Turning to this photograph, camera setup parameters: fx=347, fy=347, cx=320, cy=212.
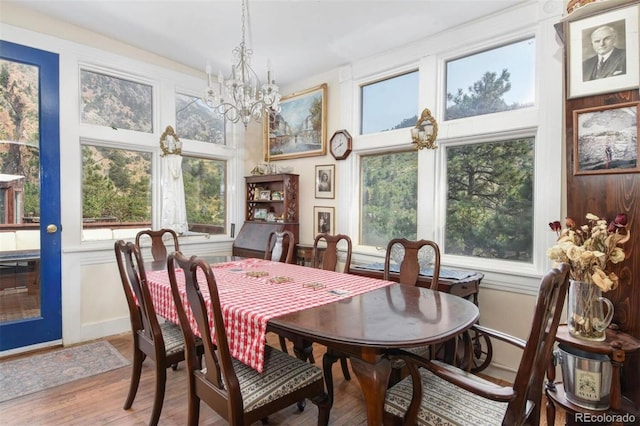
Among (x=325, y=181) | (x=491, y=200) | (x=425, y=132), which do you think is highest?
(x=425, y=132)

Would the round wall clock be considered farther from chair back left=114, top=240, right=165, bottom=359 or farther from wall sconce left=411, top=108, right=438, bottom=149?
chair back left=114, top=240, right=165, bottom=359

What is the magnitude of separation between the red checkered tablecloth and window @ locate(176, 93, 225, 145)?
2025 mm

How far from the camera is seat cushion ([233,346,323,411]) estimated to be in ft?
4.89

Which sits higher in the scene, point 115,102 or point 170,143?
point 115,102

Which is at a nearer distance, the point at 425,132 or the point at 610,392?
the point at 610,392

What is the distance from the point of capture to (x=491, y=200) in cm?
295

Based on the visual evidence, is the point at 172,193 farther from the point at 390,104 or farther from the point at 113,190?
the point at 390,104

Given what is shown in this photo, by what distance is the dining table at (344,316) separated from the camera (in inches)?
52.1

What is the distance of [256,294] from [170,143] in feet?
8.81

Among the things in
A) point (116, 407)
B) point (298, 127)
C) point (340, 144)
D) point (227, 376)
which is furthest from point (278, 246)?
point (227, 376)

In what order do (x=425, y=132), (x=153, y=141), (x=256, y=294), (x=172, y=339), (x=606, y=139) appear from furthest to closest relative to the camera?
1. (x=153, y=141)
2. (x=425, y=132)
3. (x=172, y=339)
4. (x=606, y=139)
5. (x=256, y=294)

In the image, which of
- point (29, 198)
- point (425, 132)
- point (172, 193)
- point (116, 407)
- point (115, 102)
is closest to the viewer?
point (116, 407)

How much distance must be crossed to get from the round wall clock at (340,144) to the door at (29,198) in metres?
2.65

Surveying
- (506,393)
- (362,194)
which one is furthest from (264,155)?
(506,393)
